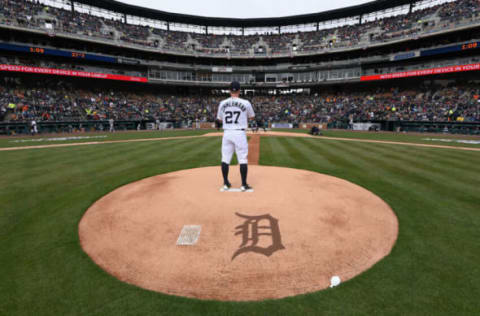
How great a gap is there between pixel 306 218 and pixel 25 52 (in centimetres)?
4537

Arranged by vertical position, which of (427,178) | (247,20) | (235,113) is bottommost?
(427,178)

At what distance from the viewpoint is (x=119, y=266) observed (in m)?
2.73

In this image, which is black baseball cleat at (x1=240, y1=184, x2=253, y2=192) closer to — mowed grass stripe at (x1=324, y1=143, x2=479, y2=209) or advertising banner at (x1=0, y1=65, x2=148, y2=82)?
mowed grass stripe at (x1=324, y1=143, x2=479, y2=209)

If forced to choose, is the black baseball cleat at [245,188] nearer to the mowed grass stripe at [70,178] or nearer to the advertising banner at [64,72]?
the mowed grass stripe at [70,178]

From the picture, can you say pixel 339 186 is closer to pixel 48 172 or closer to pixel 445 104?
pixel 48 172

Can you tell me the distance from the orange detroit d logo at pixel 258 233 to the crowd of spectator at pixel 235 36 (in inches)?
1824

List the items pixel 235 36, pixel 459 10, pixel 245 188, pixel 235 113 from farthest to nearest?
pixel 235 36 → pixel 459 10 → pixel 245 188 → pixel 235 113

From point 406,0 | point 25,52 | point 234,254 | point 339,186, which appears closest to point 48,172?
point 234,254

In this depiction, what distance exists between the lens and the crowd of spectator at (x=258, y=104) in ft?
90.6

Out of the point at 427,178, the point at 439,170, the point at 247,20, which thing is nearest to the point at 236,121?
the point at 427,178

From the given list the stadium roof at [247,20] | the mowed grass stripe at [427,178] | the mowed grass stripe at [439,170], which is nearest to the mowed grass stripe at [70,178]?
the mowed grass stripe at [427,178]

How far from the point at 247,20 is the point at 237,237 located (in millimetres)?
58509

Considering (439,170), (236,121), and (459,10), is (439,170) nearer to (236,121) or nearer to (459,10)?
(236,121)

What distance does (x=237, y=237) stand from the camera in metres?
3.33
